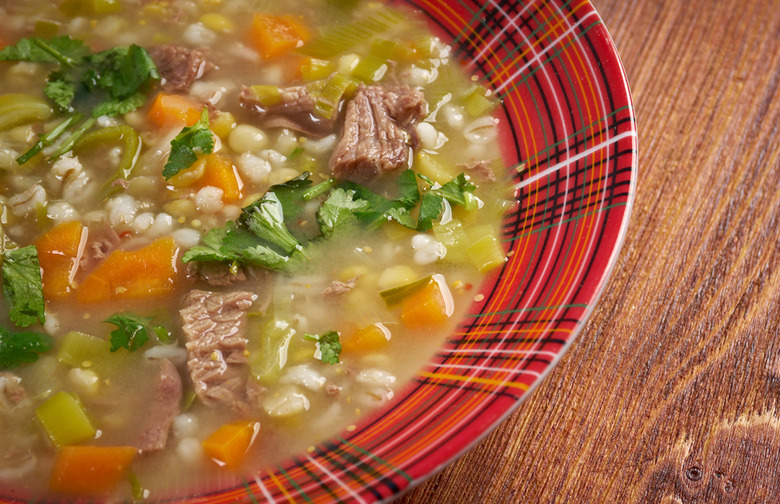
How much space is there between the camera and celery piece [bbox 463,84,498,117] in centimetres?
326

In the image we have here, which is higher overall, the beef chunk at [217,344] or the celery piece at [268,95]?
the celery piece at [268,95]

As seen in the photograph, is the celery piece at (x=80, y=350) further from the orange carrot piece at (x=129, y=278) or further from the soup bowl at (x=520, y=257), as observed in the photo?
the soup bowl at (x=520, y=257)

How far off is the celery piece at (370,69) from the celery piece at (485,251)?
104 cm

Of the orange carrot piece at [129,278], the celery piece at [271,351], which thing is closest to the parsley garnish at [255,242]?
the orange carrot piece at [129,278]

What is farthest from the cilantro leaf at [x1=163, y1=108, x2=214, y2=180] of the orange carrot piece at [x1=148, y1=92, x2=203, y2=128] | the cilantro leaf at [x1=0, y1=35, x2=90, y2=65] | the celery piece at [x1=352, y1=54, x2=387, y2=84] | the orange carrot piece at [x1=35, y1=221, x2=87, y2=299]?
the cilantro leaf at [x1=0, y1=35, x2=90, y2=65]

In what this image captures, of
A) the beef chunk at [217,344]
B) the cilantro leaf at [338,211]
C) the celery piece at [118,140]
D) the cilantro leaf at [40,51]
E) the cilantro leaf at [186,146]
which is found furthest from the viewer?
the cilantro leaf at [40,51]

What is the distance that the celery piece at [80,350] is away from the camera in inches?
105

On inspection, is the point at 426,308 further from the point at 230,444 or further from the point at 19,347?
the point at 19,347

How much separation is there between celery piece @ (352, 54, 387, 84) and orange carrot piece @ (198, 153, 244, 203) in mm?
760

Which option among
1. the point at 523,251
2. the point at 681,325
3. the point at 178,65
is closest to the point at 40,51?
the point at 178,65

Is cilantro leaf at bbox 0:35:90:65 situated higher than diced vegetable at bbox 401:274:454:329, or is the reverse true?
cilantro leaf at bbox 0:35:90:65

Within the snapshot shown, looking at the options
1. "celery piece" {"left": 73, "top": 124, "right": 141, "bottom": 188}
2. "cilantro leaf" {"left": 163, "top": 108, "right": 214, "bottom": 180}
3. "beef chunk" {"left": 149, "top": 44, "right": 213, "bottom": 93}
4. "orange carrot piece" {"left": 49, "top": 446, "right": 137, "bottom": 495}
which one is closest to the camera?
"orange carrot piece" {"left": 49, "top": 446, "right": 137, "bottom": 495}

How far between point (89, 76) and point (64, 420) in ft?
5.64

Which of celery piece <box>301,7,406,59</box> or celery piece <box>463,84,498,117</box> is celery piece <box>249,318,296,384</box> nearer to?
celery piece <box>463,84,498,117</box>
